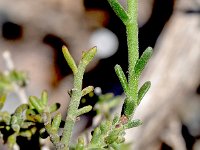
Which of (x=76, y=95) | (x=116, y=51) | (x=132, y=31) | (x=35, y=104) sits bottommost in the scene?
(x=116, y=51)

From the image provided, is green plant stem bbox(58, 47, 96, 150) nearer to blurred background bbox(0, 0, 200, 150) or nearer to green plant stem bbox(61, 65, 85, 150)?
green plant stem bbox(61, 65, 85, 150)

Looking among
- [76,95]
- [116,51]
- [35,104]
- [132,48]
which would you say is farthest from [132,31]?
[116,51]

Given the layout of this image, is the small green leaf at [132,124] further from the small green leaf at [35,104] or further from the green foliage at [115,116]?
the small green leaf at [35,104]

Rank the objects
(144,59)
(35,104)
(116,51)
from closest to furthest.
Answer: (144,59) → (35,104) → (116,51)

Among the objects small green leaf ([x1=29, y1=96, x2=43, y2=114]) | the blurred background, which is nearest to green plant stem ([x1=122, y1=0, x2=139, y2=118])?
small green leaf ([x1=29, y1=96, x2=43, y2=114])

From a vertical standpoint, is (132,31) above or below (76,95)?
above

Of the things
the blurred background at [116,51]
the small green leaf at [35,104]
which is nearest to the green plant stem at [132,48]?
the small green leaf at [35,104]

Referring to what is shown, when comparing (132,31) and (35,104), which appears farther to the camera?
(35,104)

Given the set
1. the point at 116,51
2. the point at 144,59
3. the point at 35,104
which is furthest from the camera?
the point at 116,51

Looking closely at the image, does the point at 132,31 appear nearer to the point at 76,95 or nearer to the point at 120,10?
the point at 120,10
